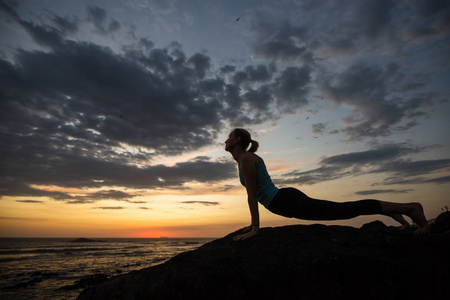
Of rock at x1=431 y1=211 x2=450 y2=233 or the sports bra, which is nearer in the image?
the sports bra

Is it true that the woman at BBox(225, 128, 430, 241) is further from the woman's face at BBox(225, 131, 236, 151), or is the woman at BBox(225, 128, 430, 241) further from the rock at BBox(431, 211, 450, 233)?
the rock at BBox(431, 211, 450, 233)

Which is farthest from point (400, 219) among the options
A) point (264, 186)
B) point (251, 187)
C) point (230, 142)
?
point (230, 142)

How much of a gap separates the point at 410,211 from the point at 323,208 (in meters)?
1.38

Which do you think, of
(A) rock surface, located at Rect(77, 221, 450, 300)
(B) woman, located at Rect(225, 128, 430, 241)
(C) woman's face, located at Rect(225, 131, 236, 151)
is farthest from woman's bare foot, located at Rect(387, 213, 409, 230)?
(C) woman's face, located at Rect(225, 131, 236, 151)

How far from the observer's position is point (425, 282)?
2791 mm

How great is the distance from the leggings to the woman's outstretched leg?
0.13 m

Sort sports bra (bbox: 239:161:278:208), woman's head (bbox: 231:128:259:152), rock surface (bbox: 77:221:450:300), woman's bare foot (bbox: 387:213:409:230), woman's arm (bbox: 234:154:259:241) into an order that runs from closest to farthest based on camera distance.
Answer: rock surface (bbox: 77:221:450:300) < woman's arm (bbox: 234:154:259:241) < woman's bare foot (bbox: 387:213:409:230) < sports bra (bbox: 239:161:278:208) < woman's head (bbox: 231:128:259:152)

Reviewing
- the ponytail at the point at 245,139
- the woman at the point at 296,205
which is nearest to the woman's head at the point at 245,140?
the ponytail at the point at 245,139

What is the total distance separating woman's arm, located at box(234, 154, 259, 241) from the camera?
152 inches

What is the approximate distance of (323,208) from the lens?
376cm

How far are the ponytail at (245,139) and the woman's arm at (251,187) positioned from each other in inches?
14.8

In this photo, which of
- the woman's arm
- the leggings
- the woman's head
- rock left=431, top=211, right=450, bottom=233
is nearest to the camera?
the leggings

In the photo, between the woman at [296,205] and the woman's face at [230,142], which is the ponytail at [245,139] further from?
the woman at [296,205]

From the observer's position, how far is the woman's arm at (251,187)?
3.85 m
